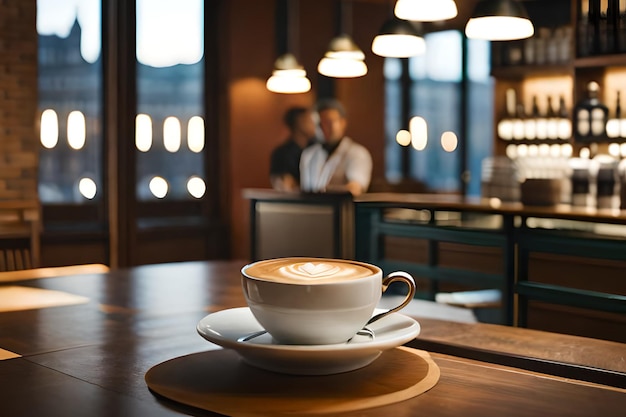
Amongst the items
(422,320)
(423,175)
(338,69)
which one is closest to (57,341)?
(422,320)

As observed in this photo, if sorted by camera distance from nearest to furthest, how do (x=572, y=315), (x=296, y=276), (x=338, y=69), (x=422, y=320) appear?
1. (x=296, y=276)
2. (x=422, y=320)
3. (x=572, y=315)
4. (x=338, y=69)

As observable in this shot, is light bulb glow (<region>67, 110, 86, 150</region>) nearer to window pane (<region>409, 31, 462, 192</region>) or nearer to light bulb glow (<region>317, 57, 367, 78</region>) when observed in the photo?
light bulb glow (<region>317, 57, 367, 78</region>)

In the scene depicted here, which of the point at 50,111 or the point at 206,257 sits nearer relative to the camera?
the point at 50,111

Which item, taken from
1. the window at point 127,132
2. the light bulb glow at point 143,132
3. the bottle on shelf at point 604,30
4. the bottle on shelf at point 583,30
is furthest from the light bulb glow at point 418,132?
the light bulb glow at point 143,132

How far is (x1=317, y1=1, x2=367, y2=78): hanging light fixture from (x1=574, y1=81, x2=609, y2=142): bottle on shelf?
1894mm

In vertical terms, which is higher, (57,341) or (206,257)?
(57,341)

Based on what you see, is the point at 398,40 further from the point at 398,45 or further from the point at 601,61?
the point at 601,61

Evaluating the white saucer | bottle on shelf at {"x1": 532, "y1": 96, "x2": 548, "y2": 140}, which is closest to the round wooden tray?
the white saucer

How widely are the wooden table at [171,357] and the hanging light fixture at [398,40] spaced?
11.4ft

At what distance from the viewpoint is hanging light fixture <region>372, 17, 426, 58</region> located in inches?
198

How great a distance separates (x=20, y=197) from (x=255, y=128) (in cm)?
258

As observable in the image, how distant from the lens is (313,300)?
953mm

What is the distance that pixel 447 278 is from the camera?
16.2 ft

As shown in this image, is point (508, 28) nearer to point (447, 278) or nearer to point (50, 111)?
point (447, 278)
